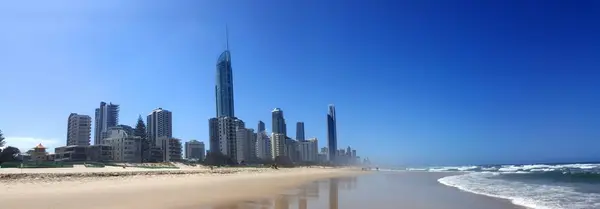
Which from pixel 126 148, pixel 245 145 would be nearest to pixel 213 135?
pixel 245 145

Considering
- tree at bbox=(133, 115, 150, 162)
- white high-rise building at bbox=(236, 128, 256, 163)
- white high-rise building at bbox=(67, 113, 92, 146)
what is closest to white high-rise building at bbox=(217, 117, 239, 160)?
white high-rise building at bbox=(236, 128, 256, 163)

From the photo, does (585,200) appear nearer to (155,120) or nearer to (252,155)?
(252,155)

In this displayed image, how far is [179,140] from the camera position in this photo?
457ft

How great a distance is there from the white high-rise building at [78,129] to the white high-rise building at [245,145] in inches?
2195

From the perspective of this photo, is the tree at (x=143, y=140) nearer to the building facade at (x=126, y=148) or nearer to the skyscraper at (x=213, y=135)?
the building facade at (x=126, y=148)

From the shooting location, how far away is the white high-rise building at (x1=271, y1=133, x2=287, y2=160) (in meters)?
191

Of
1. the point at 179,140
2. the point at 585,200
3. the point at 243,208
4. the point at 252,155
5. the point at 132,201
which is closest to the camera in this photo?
the point at 243,208

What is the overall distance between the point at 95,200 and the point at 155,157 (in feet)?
347

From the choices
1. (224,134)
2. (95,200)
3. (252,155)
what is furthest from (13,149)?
(252,155)

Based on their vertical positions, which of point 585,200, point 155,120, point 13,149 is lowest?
point 585,200

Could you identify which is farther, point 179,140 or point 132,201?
point 179,140

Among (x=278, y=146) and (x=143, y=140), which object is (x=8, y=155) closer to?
(x=143, y=140)

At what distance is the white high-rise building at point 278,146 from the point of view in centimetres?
19125

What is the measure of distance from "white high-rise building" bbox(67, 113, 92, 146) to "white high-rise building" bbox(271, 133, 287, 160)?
77.8 m
